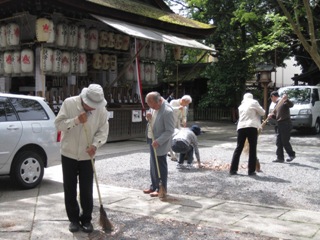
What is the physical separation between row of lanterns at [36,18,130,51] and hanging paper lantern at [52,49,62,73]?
24 centimetres

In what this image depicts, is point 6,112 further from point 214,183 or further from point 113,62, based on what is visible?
point 113,62

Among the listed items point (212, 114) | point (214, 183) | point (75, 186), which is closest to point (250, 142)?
point (214, 183)

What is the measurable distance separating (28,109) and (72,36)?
696 cm

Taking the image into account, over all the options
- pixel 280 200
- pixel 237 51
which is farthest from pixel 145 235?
pixel 237 51

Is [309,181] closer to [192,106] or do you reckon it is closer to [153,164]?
[153,164]

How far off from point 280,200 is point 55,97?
902 centimetres

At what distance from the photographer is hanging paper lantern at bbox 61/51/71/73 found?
13859mm

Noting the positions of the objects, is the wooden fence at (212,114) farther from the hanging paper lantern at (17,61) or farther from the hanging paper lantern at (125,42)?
the hanging paper lantern at (17,61)

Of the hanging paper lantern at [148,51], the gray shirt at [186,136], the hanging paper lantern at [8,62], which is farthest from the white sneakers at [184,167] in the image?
the hanging paper lantern at [148,51]

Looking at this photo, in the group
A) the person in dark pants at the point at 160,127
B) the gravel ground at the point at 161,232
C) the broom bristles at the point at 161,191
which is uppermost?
the person in dark pants at the point at 160,127

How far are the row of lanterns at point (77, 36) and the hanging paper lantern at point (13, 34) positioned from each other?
1.13 m

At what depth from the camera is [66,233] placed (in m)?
5.16

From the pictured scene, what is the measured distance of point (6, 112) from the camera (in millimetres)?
7301

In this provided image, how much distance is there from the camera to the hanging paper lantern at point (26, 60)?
44.0 feet
